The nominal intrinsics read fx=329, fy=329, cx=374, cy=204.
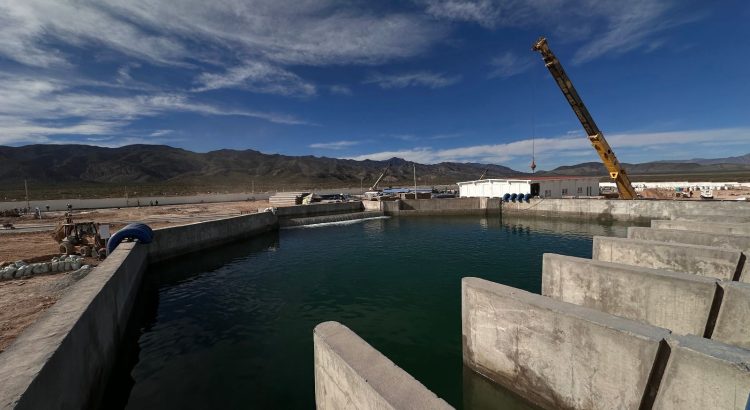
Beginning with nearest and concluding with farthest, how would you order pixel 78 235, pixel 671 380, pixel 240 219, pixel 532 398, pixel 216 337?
1. pixel 671 380
2. pixel 532 398
3. pixel 216 337
4. pixel 78 235
5. pixel 240 219

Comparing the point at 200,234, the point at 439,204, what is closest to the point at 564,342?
the point at 200,234

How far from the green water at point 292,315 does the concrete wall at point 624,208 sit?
12.8 meters

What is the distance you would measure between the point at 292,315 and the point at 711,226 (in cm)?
1705

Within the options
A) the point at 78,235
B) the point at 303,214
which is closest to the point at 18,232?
the point at 78,235

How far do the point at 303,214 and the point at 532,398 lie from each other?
118 ft

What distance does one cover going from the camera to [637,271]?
7.83 metres

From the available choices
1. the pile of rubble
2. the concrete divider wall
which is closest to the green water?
the pile of rubble


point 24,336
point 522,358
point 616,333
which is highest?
point 24,336

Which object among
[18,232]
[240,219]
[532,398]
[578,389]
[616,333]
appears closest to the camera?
[616,333]

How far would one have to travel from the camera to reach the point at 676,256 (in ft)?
31.8

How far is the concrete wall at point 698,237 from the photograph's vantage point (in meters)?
10.6

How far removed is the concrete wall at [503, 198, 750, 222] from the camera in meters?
28.6

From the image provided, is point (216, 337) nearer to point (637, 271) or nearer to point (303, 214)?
point (637, 271)

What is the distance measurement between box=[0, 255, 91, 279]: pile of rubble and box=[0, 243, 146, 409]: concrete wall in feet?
16.5
